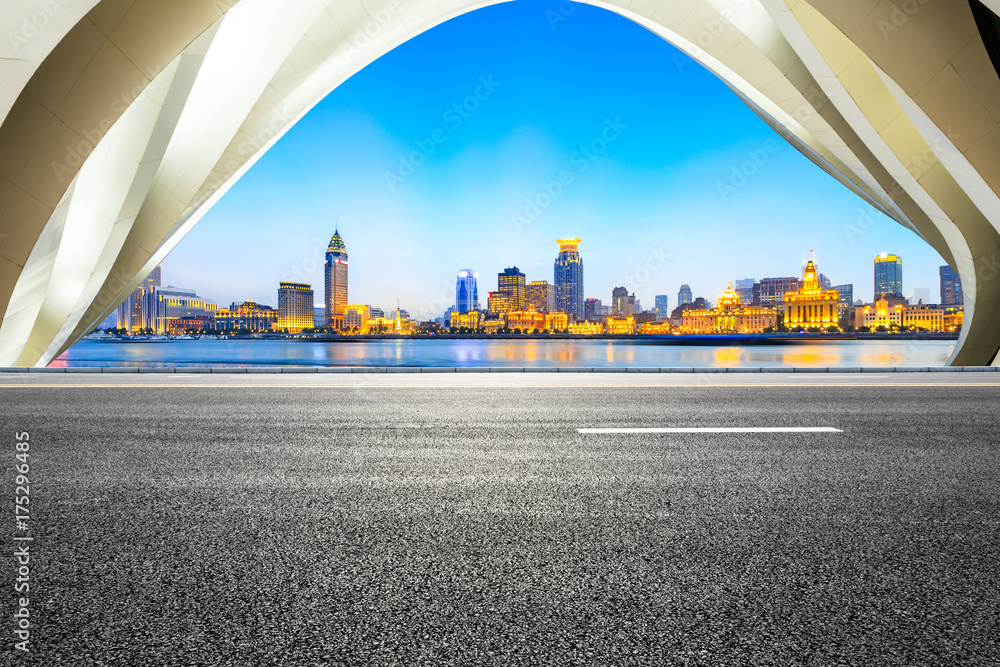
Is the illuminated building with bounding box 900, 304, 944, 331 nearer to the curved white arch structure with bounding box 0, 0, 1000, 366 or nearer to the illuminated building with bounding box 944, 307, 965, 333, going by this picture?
the illuminated building with bounding box 944, 307, 965, 333

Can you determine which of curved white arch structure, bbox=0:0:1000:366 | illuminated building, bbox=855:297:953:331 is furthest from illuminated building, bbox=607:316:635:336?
curved white arch structure, bbox=0:0:1000:366

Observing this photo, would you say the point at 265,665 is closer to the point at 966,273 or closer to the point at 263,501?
the point at 263,501

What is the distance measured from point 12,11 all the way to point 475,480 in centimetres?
1124

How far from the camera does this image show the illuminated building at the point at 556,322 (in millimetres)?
172663

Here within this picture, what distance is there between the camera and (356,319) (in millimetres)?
170750

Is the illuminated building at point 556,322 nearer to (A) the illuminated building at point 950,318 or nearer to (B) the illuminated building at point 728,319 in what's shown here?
(B) the illuminated building at point 728,319

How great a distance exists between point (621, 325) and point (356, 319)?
9451 centimetres

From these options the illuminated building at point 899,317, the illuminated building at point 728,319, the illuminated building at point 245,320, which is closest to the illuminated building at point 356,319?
the illuminated building at point 245,320

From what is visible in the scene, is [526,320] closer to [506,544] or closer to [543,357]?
[543,357]

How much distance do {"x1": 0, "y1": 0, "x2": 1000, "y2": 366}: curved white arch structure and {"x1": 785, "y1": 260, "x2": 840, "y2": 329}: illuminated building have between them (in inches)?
6224

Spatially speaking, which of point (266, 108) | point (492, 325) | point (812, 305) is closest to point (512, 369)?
point (266, 108)

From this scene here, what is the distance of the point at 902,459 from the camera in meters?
3.82

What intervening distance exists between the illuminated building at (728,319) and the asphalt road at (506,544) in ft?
606

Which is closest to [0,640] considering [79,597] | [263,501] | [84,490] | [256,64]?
[79,597]
